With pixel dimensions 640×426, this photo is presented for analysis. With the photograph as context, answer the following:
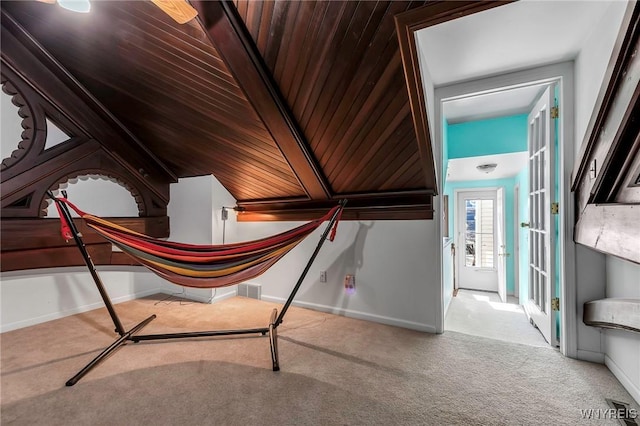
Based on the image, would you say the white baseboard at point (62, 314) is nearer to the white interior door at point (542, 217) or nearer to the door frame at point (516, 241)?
the white interior door at point (542, 217)

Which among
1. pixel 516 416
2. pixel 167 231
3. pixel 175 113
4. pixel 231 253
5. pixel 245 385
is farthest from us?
pixel 167 231

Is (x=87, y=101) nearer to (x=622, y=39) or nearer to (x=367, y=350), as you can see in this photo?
(x=367, y=350)

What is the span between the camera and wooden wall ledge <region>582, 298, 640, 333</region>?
1.40 m

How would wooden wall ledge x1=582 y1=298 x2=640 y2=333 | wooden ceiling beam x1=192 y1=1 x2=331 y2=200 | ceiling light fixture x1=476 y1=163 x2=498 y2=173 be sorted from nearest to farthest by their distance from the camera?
wooden wall ledge x1=582 y1=298 x2=640 y2=333
wooden ceiling beam x1=192 y1=1 x2=331 y2=200
ceiling light fixture x1=476 y1=163 x2=498 y2=173

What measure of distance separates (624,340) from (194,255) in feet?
9.44

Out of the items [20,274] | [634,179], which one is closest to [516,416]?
[634,179]

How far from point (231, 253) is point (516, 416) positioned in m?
1.95

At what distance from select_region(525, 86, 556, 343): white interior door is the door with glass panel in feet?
5.25

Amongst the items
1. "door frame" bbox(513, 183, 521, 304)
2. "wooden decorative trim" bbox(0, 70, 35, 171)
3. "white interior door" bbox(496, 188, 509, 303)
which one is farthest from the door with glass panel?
"wooden decorative trim" bbox(0, 70, 35, 171)

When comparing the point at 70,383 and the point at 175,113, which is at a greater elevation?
the point at 175,113

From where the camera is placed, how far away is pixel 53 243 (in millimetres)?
2385

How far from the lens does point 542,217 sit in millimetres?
2293

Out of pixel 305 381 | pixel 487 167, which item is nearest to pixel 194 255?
pixel 305 381

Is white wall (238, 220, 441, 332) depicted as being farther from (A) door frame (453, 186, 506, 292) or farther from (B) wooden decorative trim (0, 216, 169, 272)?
(A) door frame (453, 186, 506, 292)
